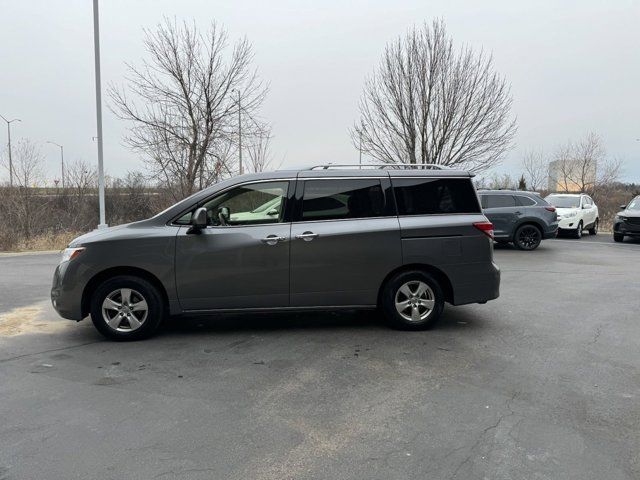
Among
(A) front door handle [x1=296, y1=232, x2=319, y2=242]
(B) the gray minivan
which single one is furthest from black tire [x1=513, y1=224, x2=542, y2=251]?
(A) front door handle [x1=296, y1=232, x2=319, y2=242]

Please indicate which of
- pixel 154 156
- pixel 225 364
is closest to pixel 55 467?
pixel 225 364

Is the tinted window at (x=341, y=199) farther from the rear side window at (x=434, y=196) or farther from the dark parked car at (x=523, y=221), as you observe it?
the dark parked car at (x=523, y=221)

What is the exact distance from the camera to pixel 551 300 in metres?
7.93

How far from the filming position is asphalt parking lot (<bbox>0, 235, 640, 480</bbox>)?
3.14 m

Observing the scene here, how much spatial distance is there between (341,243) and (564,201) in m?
17.2

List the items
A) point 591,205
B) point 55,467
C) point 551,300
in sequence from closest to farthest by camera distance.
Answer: point 55,467 < point 551,300 < point 591,205

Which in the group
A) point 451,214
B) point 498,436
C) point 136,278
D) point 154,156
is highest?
point 154,156

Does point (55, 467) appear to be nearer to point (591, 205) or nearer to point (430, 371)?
point (430, 371)

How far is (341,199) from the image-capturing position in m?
5.98

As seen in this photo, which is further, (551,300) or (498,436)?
(551,300)

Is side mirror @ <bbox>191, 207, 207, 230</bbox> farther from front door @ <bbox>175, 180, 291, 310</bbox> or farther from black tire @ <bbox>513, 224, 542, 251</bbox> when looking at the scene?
black tire @ <bbox>513, 224, 542, 251</bbox>

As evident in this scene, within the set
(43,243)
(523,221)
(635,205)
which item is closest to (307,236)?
(523,221)

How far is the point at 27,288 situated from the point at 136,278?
4.48 m

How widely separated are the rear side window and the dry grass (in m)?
14.1
